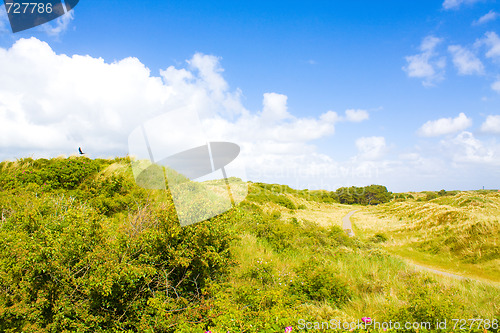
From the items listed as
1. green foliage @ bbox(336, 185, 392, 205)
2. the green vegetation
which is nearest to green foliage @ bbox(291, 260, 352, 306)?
the green vegetation

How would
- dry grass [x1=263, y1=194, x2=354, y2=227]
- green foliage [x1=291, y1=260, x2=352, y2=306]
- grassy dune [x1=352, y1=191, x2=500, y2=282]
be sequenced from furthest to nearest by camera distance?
1. dry grass [x1=263, y1=194, x2=354, y2=227]
2. grassy dune [x1=352, y1=191, x2=500, y2=282]
3. green foliage [x1=291, y1=260, x2=352, y2=306]

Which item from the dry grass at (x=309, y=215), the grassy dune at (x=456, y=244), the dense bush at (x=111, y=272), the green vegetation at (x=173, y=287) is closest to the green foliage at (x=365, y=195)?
the dry grass at (x=309, y=215)

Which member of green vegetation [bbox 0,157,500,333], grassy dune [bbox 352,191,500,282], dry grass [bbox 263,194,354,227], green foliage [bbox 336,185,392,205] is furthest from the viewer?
green foliage [bbox 336,185,392,205]

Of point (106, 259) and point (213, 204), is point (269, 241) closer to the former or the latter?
point (213, 204)

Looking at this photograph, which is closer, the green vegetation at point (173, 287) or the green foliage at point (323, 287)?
the green vegetation at point (173, 287)

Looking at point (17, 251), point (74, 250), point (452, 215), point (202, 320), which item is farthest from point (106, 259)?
point (452, 215)

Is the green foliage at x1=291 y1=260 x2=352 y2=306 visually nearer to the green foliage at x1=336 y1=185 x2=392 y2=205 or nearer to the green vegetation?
the green vegetation

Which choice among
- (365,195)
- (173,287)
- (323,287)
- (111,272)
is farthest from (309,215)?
(365,195)

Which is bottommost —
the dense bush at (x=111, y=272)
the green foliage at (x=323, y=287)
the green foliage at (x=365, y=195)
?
the green foliage at (x=365, y=195)

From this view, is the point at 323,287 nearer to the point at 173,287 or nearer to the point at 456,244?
the point at 173,287

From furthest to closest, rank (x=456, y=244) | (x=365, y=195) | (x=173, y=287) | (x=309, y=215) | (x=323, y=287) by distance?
1. (x=365, y=195)
2. (x=309, y=215)
3. (x=456, y=244)
4. (x=323, y=287)
5. (x=173, y=287)

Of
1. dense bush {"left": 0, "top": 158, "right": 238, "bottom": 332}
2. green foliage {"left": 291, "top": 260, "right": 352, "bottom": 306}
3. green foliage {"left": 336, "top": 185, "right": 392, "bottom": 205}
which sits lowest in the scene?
green foliage {"left": 336, "top": 185, "right": 392, "bottom": 205}

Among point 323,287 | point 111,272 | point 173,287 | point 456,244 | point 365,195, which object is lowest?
point 365,195

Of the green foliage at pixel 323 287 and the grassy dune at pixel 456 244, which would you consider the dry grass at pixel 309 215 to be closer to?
the grassy dune at pixel 456 244
